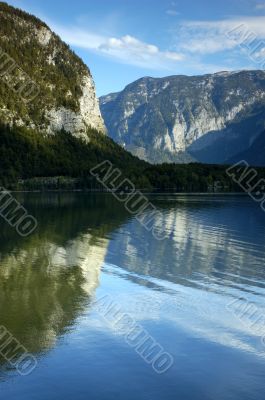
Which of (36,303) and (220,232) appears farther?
(220,232)

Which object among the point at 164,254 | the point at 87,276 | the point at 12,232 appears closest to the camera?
the point at 87,276

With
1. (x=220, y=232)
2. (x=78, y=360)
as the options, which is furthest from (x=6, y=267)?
(x=220, y=232)

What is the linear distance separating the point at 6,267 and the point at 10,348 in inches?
899

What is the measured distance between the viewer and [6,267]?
170ft

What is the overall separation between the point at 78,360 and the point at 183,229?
6076 cm

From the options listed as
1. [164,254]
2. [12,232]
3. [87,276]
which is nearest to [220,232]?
[164,254]

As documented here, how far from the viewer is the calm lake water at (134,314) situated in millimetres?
25531

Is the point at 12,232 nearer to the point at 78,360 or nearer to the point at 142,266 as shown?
the point at 142,266

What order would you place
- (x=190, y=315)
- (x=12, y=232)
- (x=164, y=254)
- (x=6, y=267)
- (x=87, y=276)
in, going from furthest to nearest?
(x=12, y=232) → (x=164, y=254) → (x=6, y=267) → (x=87, y=276) → (x=190, y=315)

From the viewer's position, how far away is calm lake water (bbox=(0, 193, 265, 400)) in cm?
2553

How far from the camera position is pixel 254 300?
131 feet

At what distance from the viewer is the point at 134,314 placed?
120 ft

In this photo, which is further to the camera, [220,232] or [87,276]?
[220,232]

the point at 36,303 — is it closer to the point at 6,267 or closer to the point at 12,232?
the point at 6,267
